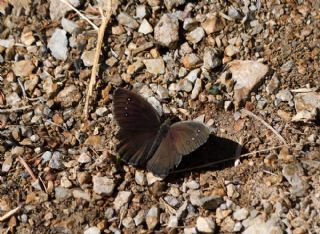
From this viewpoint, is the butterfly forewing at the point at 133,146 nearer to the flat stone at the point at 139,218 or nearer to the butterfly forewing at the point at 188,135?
the butterfly forewing at the point at 188,135

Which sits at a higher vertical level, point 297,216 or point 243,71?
point 243,71

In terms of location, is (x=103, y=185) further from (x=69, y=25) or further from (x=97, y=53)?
(x=69, y=25)

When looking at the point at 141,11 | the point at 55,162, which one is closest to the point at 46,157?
the point at 55,162

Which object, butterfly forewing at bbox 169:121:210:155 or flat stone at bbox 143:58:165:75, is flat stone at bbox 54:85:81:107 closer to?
flat stone at bbox 143:58:165:75

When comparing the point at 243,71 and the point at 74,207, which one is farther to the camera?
the point at 243,71

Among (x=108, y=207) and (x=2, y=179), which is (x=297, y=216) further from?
(x=2, y=179)

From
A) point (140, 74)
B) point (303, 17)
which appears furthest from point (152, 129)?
point (303, 17)

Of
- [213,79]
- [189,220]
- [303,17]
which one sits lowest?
[189,220]

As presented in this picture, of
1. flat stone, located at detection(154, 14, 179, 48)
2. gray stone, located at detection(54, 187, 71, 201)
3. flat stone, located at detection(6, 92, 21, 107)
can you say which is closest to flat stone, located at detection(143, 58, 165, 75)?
flat stone, located at detection(154, 14, 179, 48)
